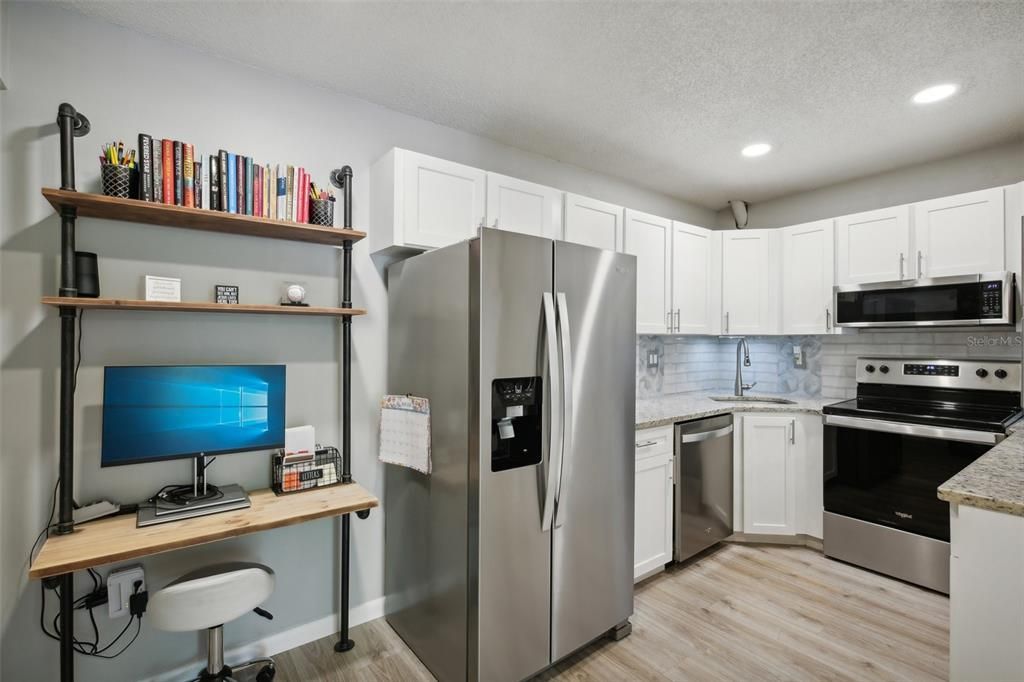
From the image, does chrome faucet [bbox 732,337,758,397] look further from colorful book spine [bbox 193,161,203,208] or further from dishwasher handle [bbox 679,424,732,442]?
colorful book spine [bbox 193,161,203,208]

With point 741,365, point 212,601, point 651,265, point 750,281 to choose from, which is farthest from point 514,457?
point 741,365

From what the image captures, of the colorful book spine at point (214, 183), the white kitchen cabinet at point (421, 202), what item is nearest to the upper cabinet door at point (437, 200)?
the white kitchen cabinet at point (421, 202)

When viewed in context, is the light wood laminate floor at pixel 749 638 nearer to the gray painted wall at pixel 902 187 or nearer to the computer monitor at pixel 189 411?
the computer monitor at pixel 189 411

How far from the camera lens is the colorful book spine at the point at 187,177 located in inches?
72.0

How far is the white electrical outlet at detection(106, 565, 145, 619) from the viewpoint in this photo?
1.80 meters

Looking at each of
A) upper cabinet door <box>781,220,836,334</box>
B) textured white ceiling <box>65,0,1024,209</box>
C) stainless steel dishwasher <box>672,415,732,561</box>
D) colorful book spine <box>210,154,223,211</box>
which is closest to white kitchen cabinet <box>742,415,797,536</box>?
stainless steel dishwasher <box>672,415,732,561</box>

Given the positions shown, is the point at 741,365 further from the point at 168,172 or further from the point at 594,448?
the point at 168,172

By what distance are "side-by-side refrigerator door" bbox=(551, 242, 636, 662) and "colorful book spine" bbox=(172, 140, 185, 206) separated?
149 centimetres

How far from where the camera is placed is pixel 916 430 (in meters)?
2.73

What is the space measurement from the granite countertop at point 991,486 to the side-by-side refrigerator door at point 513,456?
4.11 ft

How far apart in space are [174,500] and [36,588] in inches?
20.9

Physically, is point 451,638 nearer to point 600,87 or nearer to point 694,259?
point 600,87

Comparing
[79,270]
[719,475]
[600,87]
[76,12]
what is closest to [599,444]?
[719,475]

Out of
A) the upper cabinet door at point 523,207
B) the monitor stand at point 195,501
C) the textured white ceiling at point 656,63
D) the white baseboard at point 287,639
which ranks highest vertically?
the textured white ceiling at point 656,63
